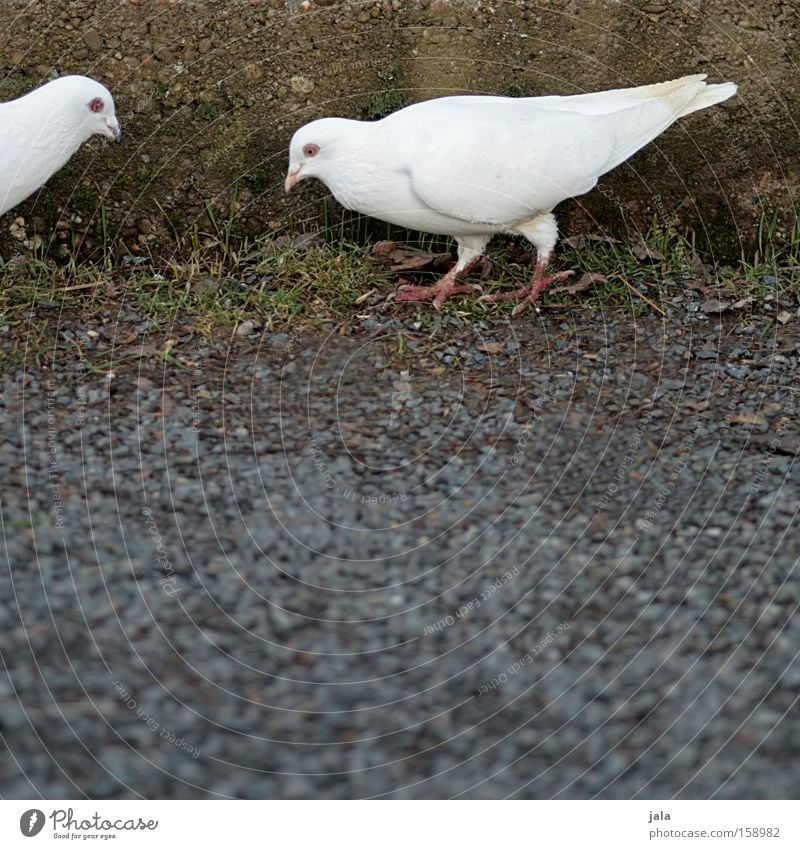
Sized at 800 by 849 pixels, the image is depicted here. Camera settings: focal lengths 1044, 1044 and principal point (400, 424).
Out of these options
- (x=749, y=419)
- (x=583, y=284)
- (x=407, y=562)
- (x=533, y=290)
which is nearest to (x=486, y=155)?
(x=533, y=290)

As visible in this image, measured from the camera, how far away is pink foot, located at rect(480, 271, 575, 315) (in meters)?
4.83

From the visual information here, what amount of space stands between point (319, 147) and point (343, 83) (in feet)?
2.92

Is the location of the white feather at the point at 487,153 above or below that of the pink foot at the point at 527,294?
above

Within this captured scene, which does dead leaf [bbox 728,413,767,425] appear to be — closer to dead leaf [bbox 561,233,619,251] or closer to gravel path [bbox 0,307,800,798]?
gravel path [bbox 0,307,800,798]

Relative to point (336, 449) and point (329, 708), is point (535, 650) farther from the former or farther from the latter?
point (336, 449)

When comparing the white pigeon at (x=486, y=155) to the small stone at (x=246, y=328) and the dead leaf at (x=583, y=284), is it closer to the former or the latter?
the dead leaf at (x=583, y=284)

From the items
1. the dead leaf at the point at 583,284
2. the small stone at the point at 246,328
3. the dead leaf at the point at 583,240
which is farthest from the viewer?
the dead leaf at the point at 583,240

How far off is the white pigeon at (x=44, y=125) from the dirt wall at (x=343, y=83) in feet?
2.28

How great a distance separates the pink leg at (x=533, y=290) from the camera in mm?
4828

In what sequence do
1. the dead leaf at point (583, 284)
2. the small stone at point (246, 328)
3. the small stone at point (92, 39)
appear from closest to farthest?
the small stone at point (246, 328)
the dead leaf at point (583, 284)
the small stone at point (92, 39)

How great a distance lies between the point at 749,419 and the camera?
13.3 feet

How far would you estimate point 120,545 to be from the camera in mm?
3422

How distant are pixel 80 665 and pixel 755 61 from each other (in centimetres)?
448

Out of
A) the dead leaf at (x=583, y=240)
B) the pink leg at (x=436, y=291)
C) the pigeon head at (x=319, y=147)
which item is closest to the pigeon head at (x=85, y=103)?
the pigeon head at (x=319, y=147)
